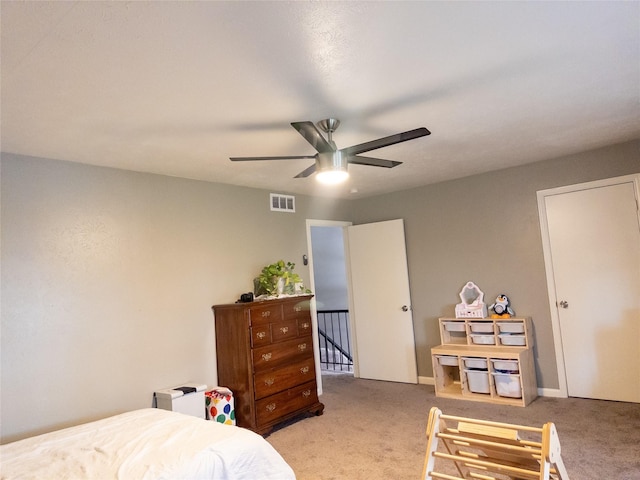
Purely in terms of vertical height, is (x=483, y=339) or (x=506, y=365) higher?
(x=483, y=339)

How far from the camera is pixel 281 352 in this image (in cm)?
393

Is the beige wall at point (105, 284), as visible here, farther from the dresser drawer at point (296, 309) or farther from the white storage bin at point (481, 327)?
the white storage bin at point (481, 327)

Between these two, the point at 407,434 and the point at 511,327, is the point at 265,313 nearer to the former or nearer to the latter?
the point at 407,434

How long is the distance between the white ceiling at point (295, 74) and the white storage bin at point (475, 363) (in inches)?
89.8

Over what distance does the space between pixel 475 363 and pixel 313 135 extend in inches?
125

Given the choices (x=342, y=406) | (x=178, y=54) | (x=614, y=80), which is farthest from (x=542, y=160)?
(x=178, y=54)

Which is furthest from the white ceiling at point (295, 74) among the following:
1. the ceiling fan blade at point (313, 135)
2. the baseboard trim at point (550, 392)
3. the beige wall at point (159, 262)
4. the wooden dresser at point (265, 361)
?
the baseboard trim at point (550, 392)

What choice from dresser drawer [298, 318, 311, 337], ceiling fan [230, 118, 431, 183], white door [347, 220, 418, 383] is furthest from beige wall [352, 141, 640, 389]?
ceiling fan [230, 118, 431, 183]

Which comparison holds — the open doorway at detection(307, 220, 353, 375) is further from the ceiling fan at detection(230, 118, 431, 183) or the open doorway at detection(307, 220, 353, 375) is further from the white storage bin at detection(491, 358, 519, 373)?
the ceiling fan at detection(230, 118, 431, 183)

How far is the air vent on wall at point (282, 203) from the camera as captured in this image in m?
4.81

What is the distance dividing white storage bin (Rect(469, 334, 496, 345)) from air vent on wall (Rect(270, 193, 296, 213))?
260 cm

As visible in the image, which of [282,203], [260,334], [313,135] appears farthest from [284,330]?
[313,135]

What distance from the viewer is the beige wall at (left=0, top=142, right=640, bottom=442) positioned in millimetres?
2904

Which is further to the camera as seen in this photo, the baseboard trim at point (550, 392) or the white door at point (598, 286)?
the baseboard trim at point (550, 392)
